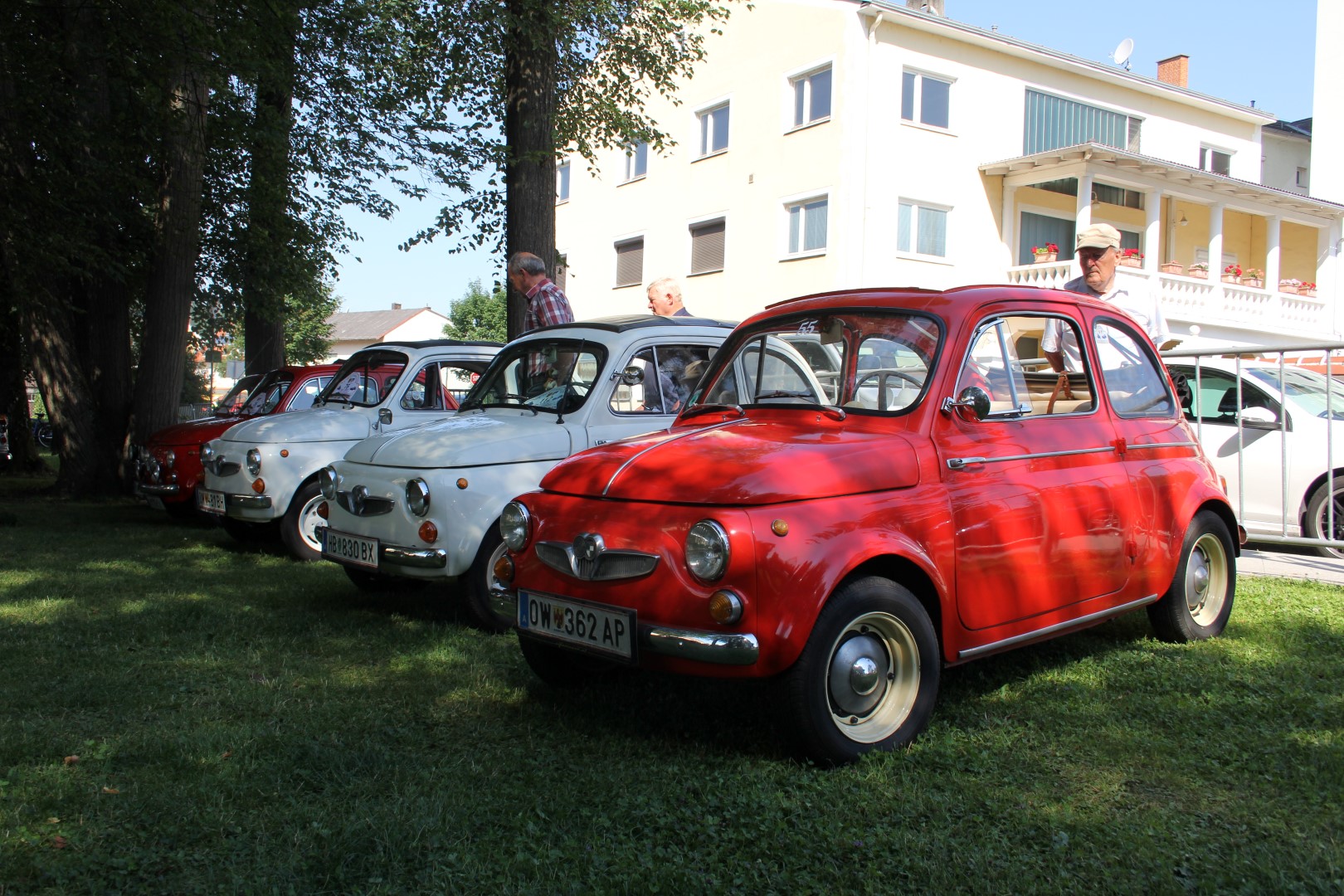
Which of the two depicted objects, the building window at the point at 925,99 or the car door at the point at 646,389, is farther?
the building window at the point at 925,99

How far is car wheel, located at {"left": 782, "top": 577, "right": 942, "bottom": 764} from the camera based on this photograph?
3.67 meters

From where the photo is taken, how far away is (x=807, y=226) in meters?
23.6

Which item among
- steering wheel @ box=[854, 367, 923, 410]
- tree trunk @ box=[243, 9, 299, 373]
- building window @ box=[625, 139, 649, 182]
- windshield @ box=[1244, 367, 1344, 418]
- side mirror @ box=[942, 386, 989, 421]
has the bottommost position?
side mirror @ box=[942, 386, 989, 421]

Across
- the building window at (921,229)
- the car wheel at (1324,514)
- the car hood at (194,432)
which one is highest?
the building window at (921,229)

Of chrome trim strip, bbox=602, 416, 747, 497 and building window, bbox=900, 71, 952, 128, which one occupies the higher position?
building window, bbox=900, 71, 952, 128

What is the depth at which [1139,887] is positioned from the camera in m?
2.90

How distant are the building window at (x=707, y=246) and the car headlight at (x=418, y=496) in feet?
68.2

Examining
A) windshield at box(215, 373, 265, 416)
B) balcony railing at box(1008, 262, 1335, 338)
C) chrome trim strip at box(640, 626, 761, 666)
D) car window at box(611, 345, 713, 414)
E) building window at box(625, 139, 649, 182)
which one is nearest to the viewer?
chrome trim strip at box(640, 626, 761, 666)

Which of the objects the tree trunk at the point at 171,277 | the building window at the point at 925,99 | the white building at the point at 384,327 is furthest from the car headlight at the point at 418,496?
the white building at the point at 384,327

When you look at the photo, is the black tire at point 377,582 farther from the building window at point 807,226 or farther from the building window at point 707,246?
the building window at point 707,246

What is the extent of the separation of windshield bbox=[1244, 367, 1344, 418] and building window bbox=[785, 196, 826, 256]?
1475 cm

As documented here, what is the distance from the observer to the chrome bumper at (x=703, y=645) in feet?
11.7

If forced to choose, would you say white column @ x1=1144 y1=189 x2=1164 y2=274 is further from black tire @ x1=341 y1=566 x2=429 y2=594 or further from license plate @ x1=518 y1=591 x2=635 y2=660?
license plate @ x1=518 y1=591 x2=635 y2=660

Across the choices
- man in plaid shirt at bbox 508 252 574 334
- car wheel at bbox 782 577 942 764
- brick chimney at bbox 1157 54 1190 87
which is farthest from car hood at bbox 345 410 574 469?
brick chimney at bbox 1157 54 1190 87
